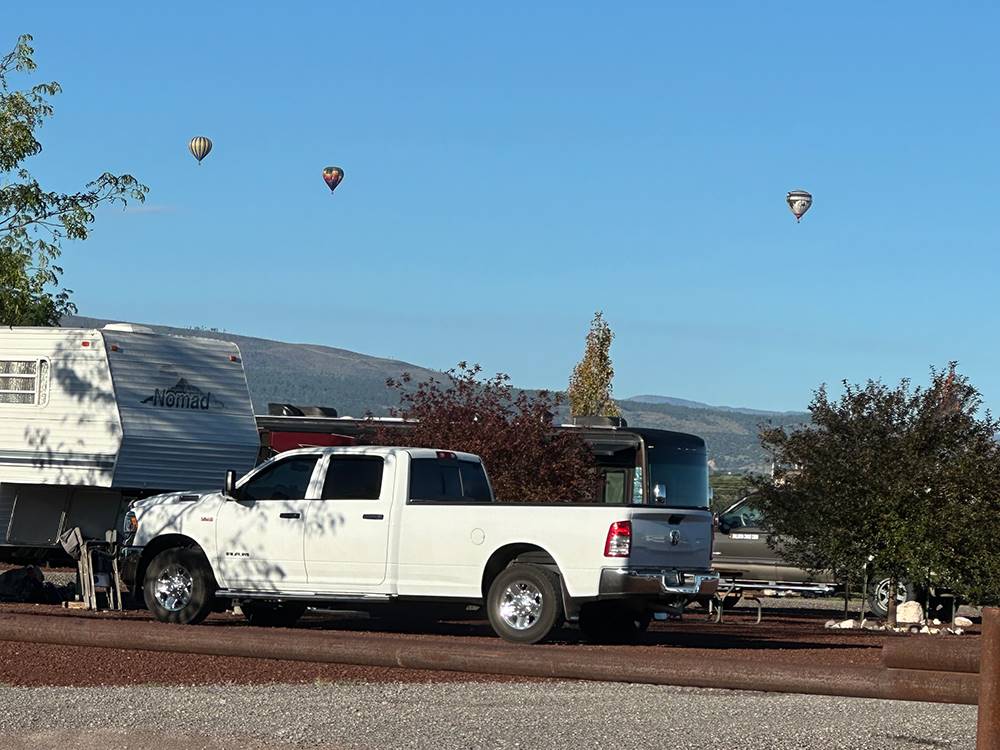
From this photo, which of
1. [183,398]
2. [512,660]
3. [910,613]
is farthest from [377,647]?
[910,613]

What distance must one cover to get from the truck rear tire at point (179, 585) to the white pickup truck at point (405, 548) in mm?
16

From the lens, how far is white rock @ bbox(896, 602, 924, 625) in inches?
992

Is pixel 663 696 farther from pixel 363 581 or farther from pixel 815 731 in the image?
pixel 363 581

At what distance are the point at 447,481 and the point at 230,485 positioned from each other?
242 cm

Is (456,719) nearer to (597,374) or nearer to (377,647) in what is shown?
(377,647)

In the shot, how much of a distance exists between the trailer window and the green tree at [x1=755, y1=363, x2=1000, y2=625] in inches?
429

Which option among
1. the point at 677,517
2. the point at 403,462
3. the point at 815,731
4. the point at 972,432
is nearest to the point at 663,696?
the point at 815,731

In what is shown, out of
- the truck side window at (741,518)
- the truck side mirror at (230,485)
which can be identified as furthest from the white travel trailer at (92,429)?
the truck side window at (741,518)

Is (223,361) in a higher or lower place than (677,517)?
higher

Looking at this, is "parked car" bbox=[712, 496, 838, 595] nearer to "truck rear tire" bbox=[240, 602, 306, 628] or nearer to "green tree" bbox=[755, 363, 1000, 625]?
"green tree" bbox=[755, 363, 1000, 625]

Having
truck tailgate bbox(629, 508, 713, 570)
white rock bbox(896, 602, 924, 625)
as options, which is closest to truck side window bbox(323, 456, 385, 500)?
truck tailgate bbox(629, 508, 713, 570)

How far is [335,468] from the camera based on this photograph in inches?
757

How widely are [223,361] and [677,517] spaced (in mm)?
9669

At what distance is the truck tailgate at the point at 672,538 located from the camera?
17609mm
